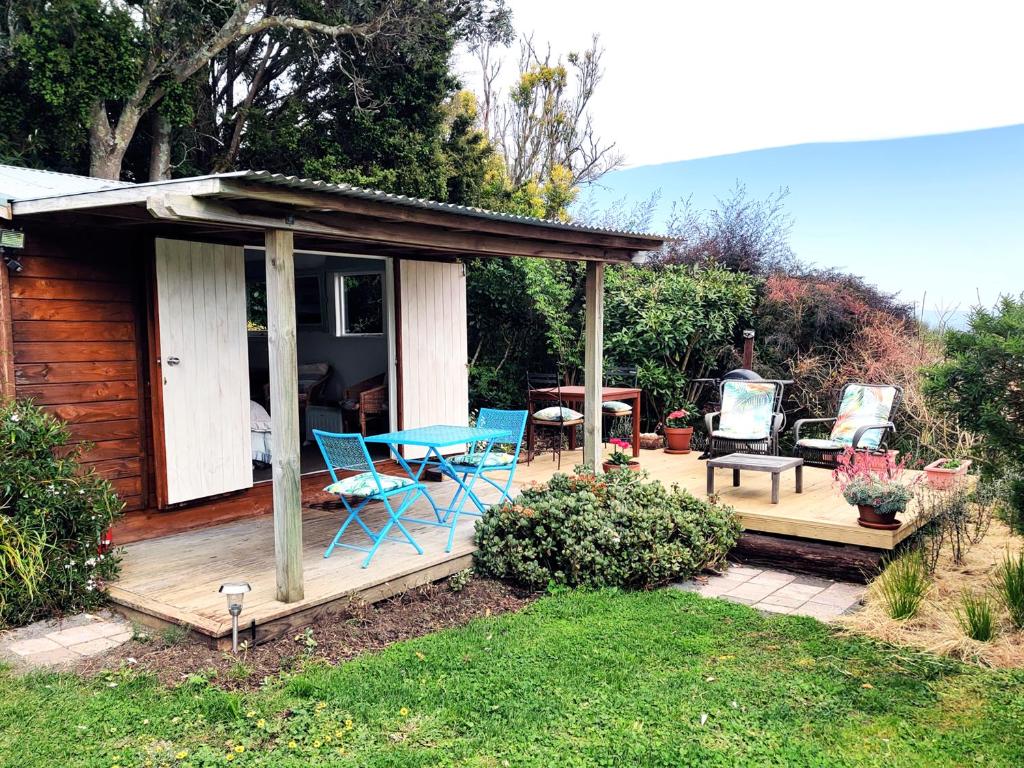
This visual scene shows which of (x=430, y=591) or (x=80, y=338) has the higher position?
(x=80, y=338)

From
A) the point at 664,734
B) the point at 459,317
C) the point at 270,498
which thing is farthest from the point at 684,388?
the point at 664,734

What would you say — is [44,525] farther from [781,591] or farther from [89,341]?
[781,591]

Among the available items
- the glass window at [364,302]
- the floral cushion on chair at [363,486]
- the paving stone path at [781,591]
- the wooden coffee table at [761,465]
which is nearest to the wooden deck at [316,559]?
the wooden coffee table at [761,465]

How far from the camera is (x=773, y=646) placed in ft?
13.5

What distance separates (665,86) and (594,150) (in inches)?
105

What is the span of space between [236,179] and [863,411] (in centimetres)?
628

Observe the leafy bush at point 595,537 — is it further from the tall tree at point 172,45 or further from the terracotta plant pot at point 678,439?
the tall tree at point 172,45

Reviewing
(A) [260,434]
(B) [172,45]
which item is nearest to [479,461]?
(A) [260,434]

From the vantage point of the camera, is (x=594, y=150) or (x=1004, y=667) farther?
(x=594, y=150)

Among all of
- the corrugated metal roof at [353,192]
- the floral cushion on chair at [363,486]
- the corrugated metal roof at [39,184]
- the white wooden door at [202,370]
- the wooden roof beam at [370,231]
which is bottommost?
the floral cushion on chair at [363,486]

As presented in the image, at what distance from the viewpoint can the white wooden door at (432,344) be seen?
7.36 meters

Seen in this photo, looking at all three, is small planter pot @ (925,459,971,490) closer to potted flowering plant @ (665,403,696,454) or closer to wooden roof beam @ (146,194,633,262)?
potted flowering plant @ (665,403,696,454)

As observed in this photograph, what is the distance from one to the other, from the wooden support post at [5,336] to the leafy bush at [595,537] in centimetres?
314

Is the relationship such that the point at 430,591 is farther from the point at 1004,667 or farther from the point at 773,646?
the point at 1004,667
